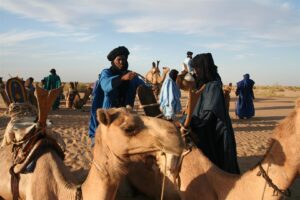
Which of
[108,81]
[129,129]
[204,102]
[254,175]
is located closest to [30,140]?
[108,81]

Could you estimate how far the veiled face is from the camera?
14.3 ft

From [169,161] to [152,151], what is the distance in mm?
133

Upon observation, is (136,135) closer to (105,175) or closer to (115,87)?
(105,175)

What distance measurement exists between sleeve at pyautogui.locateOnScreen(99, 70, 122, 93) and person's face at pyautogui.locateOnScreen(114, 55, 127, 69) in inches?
6.6

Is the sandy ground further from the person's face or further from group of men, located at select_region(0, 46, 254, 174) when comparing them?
the person's face

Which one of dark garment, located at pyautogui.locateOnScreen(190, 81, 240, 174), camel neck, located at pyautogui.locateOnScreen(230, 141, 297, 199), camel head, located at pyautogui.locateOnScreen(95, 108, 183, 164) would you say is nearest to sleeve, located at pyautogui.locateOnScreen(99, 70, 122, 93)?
dark garment, located at pyautogui.locateOnScreen(190, 81, 240, 174)

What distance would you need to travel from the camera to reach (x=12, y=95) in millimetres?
4715

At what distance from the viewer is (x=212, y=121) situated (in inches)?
169

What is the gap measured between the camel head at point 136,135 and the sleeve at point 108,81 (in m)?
1.27

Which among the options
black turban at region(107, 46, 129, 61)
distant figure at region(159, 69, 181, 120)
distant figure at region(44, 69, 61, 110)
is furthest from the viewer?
distant figure at region(44, 69, 61, 110)

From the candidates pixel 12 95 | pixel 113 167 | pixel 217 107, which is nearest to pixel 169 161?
pixel 113 167

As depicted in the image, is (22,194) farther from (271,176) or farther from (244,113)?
(244,113)

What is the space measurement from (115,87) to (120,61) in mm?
427

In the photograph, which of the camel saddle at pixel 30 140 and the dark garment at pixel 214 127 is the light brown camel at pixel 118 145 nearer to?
the camel saddle at pixel 30 140
